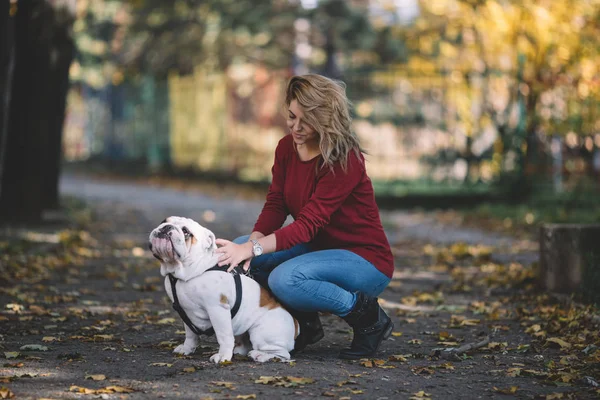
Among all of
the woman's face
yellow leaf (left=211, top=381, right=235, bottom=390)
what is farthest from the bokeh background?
yellow leaf (left=211, top=381, right=235, bottom=390)

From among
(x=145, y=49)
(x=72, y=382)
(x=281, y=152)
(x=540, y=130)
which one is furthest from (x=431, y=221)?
(x=145, y=49)

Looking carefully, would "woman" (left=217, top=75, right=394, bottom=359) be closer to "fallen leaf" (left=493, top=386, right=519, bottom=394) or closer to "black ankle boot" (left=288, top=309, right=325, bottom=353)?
"black ankle boot" (left=288, top=309, right=325, bottom=353)

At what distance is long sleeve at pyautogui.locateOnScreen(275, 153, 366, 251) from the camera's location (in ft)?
17.9

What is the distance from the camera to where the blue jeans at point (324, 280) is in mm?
5582

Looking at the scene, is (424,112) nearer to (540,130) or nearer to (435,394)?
(540,130)

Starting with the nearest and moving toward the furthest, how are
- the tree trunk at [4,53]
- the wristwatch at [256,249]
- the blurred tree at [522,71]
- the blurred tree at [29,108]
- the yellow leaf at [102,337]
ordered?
1. the wristwatch at [256,249]
2. the yellow leaf at [102,337]
3. the tree trunk at [4,53]
4. the blurred tree at [29,108]
5. the blurred tree at [522,71]

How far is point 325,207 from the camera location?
5.52m

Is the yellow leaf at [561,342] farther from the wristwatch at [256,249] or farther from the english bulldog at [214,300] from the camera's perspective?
the wristwatch at [256,249]

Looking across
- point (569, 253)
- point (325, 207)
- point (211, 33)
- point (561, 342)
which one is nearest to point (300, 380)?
point (325, 207)

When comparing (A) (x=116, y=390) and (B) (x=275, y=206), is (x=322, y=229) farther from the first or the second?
(A) (x=116, y=390)

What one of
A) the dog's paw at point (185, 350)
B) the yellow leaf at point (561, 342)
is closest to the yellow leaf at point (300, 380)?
the dog's paw at point (185, 350)

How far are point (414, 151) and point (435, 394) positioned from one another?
13.0 metres

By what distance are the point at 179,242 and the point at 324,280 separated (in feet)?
3.33

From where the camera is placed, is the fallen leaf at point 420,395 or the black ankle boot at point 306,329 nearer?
the fallen leaf at point 420,395
